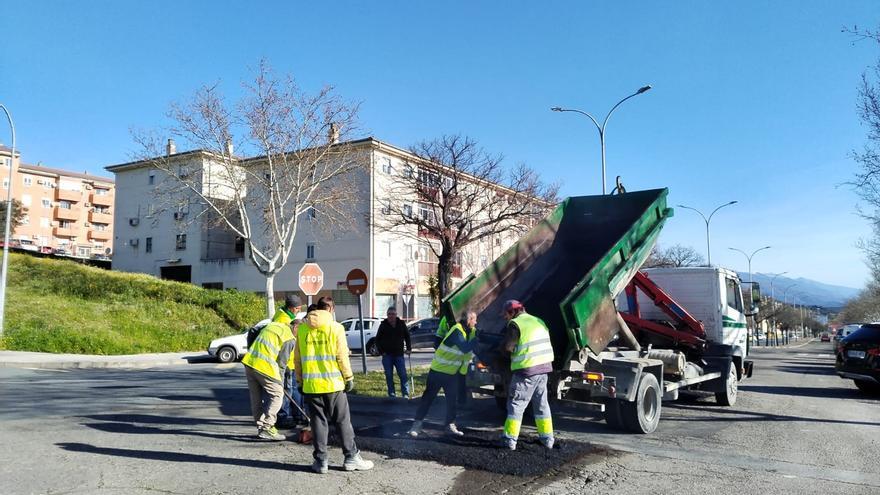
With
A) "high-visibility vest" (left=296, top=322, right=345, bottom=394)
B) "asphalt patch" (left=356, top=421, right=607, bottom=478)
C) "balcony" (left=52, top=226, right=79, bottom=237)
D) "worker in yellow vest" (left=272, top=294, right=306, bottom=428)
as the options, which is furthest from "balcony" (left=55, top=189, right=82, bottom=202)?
"high-visibility vest" (left=296, top=322, right=345, bottom=394)

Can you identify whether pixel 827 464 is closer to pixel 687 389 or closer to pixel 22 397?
pixel 687 389

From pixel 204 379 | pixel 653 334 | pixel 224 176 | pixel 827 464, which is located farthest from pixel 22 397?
pixel 224 176

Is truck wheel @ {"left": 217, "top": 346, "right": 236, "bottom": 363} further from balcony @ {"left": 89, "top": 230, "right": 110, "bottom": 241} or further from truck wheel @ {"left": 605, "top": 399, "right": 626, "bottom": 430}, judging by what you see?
balcony @ {"left": 89, "top": 230, "right": 110, "bottom": 241}

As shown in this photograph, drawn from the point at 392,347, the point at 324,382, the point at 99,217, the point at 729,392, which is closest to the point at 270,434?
the point at 324,382

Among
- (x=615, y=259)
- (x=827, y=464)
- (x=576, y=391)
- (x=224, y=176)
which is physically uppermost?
(x=224, y=176)

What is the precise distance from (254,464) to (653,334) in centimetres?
710

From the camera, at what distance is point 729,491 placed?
551 centimetres

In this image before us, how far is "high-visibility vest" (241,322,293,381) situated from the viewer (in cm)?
721

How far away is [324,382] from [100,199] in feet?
285

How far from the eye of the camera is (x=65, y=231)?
77.9 metres

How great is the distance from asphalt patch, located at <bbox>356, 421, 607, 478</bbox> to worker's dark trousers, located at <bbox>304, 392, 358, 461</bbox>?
2.74ft

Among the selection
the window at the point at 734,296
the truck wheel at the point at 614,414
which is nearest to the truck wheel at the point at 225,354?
the window at the point at 734,296

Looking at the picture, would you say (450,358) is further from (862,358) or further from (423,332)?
(423,332)

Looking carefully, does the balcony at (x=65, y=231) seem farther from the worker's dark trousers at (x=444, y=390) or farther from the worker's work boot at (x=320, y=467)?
the worker's work boot at (x=320, y=467)
